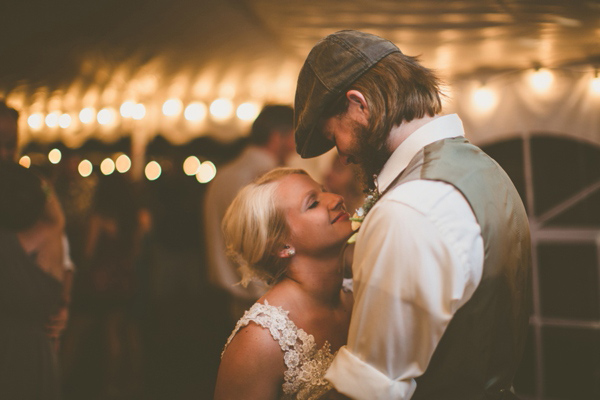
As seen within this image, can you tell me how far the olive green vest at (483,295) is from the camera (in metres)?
1.21

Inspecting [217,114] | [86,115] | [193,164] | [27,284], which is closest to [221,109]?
[217,114]

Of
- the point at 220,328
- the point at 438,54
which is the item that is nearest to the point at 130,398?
the point at 220,328

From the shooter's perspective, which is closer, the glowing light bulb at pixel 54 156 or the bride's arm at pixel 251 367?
the bride's arm at pixel 251 367

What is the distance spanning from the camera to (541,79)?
4.02 metres

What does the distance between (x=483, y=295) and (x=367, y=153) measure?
1.67ft

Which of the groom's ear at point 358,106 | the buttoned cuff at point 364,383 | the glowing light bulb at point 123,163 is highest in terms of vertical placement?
the groom's ear at point 358,106

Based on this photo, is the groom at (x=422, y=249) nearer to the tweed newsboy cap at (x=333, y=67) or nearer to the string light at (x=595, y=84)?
the tweed newsboy cap at (x=333, y=67)

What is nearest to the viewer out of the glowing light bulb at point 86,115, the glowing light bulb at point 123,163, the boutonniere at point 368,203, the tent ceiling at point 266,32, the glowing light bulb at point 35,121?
the boutonniere at point 368,203

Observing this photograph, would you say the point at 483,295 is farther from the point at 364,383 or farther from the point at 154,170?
the point at 154,170

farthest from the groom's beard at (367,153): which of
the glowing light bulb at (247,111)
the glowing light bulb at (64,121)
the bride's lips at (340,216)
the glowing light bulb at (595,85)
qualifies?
the glowing light bulb at (64,121)

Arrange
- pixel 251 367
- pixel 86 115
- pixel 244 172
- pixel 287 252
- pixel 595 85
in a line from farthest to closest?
pixel 86 115, pixel 595 85, pixel 244 172, pixel 287 252, pixel 251 367

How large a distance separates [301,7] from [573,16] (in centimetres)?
154

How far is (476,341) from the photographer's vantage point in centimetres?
121

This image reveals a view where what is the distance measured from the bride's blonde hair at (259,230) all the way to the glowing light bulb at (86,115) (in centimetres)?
400
